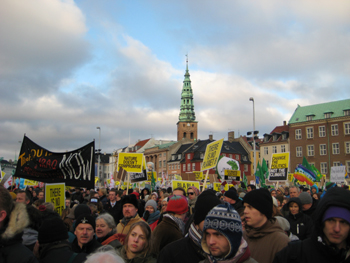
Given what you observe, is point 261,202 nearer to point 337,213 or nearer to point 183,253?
point 183,253

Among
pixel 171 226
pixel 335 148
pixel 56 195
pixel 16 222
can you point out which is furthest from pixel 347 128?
pixel 16 222

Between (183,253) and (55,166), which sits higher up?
(55,166)

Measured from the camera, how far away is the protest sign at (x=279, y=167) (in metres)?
18.3

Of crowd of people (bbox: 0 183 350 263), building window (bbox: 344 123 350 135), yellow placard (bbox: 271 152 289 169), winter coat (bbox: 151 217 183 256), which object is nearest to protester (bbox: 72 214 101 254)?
crowd of people (bbox: 0 183 350 263)

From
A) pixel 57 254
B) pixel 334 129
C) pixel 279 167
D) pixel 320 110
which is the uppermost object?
pixel 320 110

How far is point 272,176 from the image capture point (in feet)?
61.6

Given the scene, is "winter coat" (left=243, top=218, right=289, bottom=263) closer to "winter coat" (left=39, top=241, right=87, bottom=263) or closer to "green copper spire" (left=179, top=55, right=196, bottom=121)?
"winter coat" (left=39, top=241, right=87, bottom=263)

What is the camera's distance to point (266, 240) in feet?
13.0

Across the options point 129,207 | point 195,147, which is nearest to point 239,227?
point 129,207

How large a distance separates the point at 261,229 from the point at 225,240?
1275 millimetres

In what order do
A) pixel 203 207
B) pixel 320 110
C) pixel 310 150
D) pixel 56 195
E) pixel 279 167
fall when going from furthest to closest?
pixel 320 110, pixel 310 150, pixel 279 167, pixel 56 195, pixel 203 207

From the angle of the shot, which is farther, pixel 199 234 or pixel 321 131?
pixel 321 131

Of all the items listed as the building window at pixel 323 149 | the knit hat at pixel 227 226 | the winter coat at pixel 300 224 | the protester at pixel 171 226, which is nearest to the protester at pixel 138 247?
the protester at pixel 171 226

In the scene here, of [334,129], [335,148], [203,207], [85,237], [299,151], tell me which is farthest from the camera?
[299,151]
